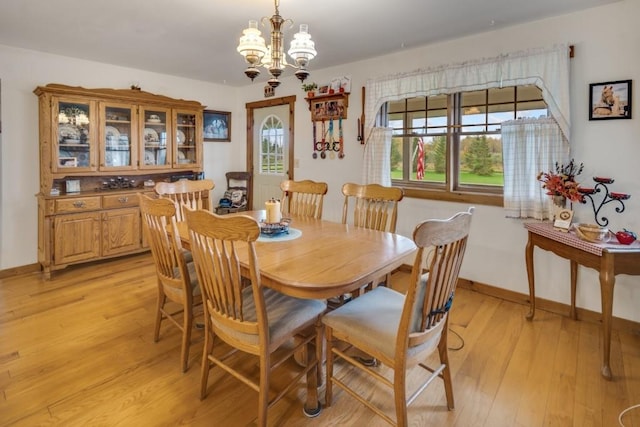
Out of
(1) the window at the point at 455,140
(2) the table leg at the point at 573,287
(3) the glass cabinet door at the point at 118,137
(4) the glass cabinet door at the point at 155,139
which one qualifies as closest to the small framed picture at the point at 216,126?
(4) the glass cabinet door at the point at 155,139

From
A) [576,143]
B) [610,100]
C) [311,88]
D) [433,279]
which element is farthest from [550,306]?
[311,88]

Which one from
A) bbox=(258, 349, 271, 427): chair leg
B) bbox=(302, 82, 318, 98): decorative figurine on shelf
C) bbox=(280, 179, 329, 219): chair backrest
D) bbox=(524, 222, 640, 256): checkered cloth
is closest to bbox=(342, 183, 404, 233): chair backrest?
bbox=(280, 179, 329, 219): chair backrest

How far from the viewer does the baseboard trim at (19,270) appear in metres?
3.54

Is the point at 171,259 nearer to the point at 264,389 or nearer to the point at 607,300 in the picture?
the point at 264,389

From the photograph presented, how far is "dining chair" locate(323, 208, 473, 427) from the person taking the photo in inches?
51.4

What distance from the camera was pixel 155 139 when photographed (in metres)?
4.34

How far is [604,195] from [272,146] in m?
3.88

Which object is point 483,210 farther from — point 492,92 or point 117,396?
point 117,396

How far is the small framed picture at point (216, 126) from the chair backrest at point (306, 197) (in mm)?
2588

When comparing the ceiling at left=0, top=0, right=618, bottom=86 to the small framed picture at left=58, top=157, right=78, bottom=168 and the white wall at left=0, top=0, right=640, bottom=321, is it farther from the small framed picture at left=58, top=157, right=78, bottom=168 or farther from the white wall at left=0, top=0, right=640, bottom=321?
the small framed picture at left=58, top=157, right=78, bottom=168

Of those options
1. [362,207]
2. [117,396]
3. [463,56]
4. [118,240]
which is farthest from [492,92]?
[118,240]

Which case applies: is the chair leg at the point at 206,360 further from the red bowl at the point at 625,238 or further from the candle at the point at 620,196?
the candle at the point at 620,196

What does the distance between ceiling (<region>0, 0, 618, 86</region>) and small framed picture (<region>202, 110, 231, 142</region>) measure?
4.52 ft

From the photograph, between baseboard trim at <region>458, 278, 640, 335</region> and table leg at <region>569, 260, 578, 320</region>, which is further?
table leg at <region>569, 260, 578, 320</region>
